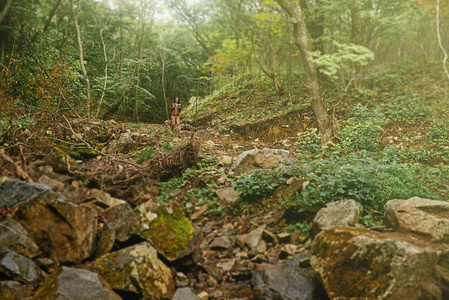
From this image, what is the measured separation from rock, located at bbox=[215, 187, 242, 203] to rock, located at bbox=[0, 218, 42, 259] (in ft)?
9.62

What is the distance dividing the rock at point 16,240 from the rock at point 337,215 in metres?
3.55

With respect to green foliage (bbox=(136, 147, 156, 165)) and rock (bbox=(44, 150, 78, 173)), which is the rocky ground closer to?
rock (bbox=(44, 150, 78, 173))

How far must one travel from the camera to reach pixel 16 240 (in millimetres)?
2645

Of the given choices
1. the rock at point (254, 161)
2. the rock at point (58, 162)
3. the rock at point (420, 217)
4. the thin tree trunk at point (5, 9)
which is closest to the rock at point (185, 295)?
the rock at point (420, 217)

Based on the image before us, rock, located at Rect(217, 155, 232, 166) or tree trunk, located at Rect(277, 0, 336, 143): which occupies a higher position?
tree trunk, located at Rect(277, 0, 336, 143)

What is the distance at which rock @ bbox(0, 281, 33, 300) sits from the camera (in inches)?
88.0

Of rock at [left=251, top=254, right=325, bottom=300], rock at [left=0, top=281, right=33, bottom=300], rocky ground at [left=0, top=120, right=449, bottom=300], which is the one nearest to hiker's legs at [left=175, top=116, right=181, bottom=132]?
rocky ground at [left=0, top=120, right=449, bottom=300]

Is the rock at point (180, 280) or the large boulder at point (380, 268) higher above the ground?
the large boulder at point (380, 268)

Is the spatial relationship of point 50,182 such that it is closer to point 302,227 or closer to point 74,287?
point 74,287

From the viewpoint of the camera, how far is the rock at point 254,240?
362 centimetres

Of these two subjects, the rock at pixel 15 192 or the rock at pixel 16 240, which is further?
the rock at pixel 15 192

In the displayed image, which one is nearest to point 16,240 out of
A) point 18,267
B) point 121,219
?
point 18,267

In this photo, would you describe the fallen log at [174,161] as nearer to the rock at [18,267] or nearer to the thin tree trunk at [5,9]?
the rock at [18,267]

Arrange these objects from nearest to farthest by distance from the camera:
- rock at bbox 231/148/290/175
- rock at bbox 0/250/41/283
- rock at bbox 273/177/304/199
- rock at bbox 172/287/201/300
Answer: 1. rock at bbox 0/250/41/283
2. rock at bbox 172/287/201/300
3. rock at bbox 273/177/304/199
4. rock at bbox 231/148/290/175
